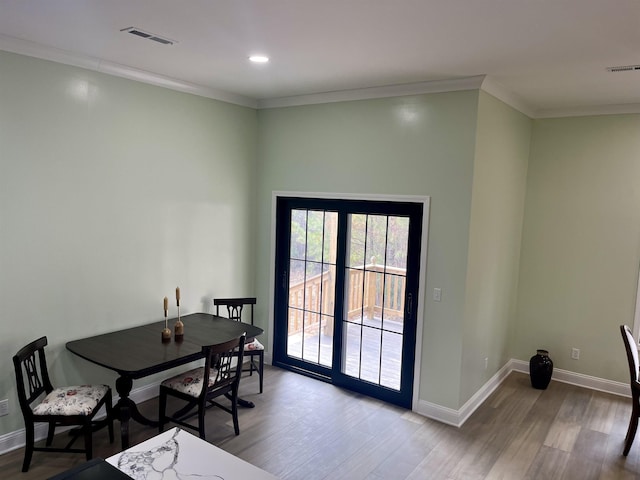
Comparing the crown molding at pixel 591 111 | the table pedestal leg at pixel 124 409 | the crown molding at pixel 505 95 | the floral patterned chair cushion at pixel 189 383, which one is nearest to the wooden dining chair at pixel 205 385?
the floral patterned chair cushion at pixel 189 383

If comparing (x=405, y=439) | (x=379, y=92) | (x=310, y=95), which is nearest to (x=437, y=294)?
(x=405, y=439)

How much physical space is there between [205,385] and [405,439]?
1681 mm

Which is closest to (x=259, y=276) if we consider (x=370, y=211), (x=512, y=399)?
(x=370, y=211)

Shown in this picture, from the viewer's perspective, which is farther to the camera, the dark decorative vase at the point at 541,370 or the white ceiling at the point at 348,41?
the dark decorative vase at the point at 541,370

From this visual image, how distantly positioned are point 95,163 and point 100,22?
1325mm

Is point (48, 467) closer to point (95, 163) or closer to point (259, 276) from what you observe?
point (95, 163)

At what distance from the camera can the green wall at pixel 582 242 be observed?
4.89m

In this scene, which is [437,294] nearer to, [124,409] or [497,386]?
[497,386]

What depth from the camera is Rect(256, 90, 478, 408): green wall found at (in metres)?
4.08

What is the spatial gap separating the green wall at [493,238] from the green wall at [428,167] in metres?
0.11

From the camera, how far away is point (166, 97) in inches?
173

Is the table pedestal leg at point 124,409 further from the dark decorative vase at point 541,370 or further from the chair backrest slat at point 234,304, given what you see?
the dark decorative vase at point 541,370

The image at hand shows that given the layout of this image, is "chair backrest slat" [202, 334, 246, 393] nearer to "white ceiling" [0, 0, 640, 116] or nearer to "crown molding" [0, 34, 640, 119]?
"white ceiling" [0, 0, 640, 116]

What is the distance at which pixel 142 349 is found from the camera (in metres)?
3.76
